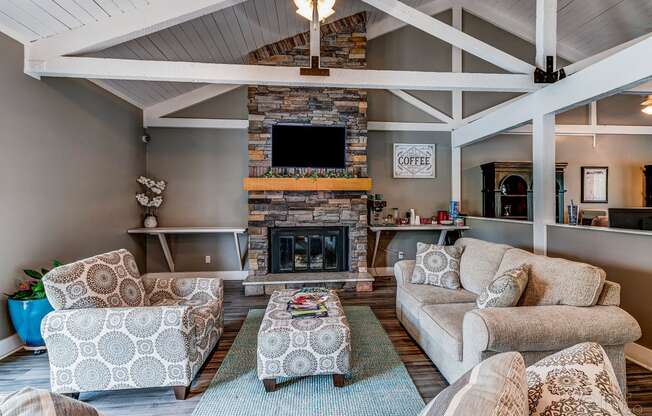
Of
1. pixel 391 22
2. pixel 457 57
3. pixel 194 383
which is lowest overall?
pixel 194 383

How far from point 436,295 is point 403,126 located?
3330mm

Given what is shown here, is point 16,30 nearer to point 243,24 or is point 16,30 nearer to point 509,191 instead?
point 243,24

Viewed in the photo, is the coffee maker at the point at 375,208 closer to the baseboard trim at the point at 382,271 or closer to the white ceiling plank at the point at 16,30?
the baseboard trim at the point at 382,271

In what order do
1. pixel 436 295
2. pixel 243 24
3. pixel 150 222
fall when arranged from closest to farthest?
pixel 436 295
pixel 243 24
pixel 150 222

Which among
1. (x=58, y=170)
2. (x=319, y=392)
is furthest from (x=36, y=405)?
(x=58, y=170)

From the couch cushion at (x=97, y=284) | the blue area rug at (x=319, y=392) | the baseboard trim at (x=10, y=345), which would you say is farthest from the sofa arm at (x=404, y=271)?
the baseboard trim at (x=10, y=345)

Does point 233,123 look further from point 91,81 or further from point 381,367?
point 381,367

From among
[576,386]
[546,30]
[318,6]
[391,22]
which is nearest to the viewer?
[576,386]

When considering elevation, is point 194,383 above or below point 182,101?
below

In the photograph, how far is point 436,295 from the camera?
289cm

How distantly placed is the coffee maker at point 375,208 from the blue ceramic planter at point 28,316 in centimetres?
400

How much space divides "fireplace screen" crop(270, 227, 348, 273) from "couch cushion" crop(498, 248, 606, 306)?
276 cm

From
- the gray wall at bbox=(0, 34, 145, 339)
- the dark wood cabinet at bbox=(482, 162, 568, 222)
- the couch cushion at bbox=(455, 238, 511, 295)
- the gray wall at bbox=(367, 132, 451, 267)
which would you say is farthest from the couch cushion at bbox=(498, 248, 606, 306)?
the gray wall at bbox=(0, 34, 145, 339)

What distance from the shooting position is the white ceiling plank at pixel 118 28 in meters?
2.95
